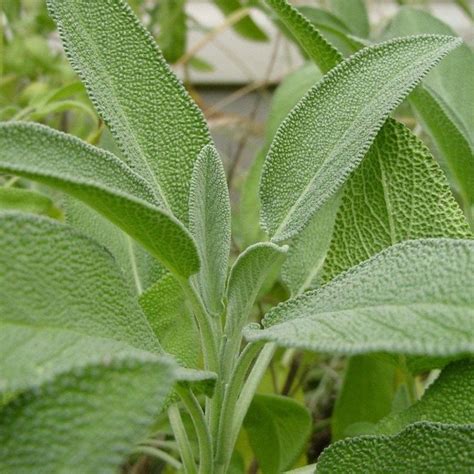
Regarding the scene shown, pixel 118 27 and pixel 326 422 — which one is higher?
pixel 118 27

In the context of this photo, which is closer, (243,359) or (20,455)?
(20,455)

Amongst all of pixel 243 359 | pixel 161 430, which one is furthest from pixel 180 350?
pixel 161 430

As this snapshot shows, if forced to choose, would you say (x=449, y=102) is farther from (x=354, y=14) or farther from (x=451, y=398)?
(x=354, y=14)

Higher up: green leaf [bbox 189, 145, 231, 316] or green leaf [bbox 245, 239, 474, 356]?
green leaf [bbox 245, 239, 474, 356]

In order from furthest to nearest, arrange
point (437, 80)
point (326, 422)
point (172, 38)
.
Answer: point (172, 38) < point (326, 422) < point (437, 80)

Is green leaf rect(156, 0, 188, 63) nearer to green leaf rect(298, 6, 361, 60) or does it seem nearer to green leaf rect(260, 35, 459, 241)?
green leaf rect(298, 6, 361, 60)

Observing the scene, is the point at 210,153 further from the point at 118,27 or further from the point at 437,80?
the point at 437,80

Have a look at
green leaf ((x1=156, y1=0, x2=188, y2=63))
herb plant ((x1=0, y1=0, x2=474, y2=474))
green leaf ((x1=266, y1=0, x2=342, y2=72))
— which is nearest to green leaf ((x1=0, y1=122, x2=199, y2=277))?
herb plant ((x1=0, y1=0, x2=474, y2=474))
